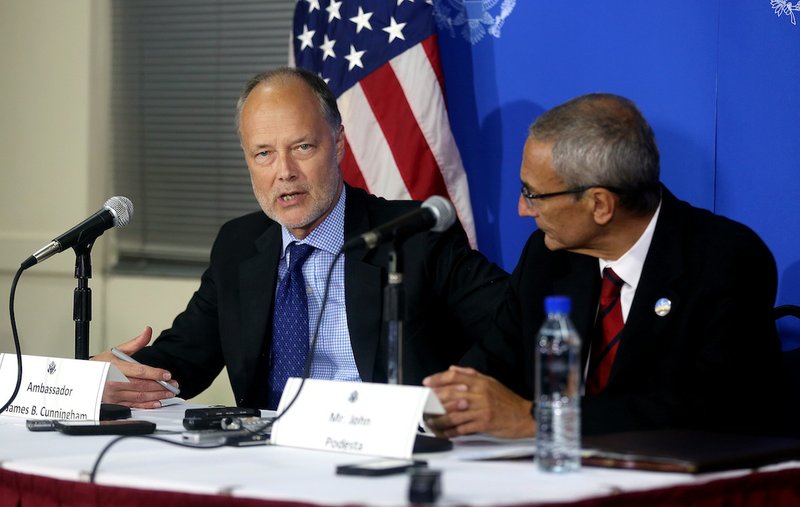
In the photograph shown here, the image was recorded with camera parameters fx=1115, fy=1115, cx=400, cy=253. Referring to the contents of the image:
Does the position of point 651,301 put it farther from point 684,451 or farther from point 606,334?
point 684,451

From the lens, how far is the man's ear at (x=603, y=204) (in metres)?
2.44

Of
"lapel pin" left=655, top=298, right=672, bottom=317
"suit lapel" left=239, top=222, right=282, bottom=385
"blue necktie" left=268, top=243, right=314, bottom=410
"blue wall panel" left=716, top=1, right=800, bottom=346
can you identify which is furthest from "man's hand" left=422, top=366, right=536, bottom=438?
"blue wall panel" left=716, top=1, right=800, bottom=346

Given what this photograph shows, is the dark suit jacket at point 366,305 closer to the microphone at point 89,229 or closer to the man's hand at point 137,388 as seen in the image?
the man's hand at point 137,388

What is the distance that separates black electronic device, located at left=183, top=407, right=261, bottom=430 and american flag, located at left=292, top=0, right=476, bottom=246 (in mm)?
1371

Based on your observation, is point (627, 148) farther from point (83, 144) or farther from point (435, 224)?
point (83, 144)

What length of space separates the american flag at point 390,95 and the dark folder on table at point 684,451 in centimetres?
164

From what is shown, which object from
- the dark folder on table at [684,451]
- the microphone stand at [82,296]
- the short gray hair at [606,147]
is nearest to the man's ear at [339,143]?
the microphone stand at [82,296]

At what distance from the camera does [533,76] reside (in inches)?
142

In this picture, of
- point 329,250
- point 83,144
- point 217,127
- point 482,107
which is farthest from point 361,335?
point 83,144

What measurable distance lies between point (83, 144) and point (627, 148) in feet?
11.5

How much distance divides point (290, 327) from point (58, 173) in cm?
273

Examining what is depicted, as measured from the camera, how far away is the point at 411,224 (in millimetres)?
2090

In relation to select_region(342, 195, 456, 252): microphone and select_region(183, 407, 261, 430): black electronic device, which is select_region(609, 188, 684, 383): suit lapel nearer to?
select_region(342, 195, 456, 252): microphone

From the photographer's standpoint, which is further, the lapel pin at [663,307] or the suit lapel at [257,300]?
the suit lapel at [257,300]
